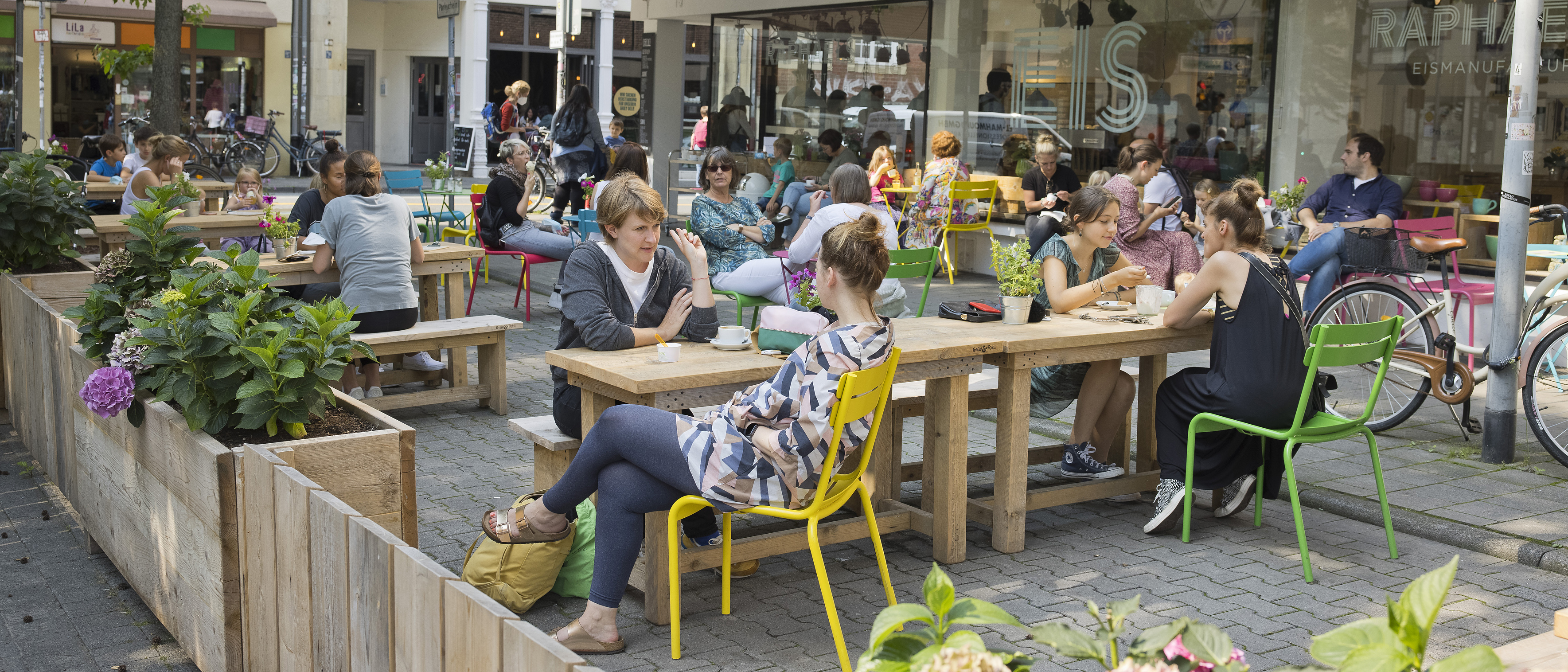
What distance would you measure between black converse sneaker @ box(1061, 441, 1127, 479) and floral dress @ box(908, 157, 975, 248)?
689 cm

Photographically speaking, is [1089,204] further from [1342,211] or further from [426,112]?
[426,112]

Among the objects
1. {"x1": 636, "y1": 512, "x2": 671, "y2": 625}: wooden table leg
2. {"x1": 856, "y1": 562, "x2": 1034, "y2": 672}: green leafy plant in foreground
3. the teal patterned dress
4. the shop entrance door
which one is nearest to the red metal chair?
the teal patterned dress

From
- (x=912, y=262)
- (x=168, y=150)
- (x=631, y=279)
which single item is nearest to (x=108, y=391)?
(x=631, y=279)

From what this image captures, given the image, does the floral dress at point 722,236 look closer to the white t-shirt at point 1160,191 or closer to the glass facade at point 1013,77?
the white t-shirt at point 1160,191

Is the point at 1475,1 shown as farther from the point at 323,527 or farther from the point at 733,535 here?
the point at 323,527

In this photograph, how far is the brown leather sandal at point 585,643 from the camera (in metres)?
3.71

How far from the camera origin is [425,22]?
99.2ft

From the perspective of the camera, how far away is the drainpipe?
5.94m

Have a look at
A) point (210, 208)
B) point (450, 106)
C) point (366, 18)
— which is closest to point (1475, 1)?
point (210, 208)

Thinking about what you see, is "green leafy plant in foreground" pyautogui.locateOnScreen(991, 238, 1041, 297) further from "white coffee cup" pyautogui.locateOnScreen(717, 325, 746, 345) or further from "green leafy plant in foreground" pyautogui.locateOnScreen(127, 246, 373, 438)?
"green leafy plant in foreground" pyautogui.locateOnScreen(127, 246, 373, 438)

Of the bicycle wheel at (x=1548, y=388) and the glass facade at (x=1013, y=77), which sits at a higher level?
the glass facade at (x=1013, y=77)

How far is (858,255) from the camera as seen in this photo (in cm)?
373

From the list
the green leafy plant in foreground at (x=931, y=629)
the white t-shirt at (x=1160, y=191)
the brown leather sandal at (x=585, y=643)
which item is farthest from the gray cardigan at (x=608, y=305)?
the white t-shirt at (x=1160, y=191)

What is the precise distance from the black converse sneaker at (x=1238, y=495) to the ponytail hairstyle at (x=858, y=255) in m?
2.02
